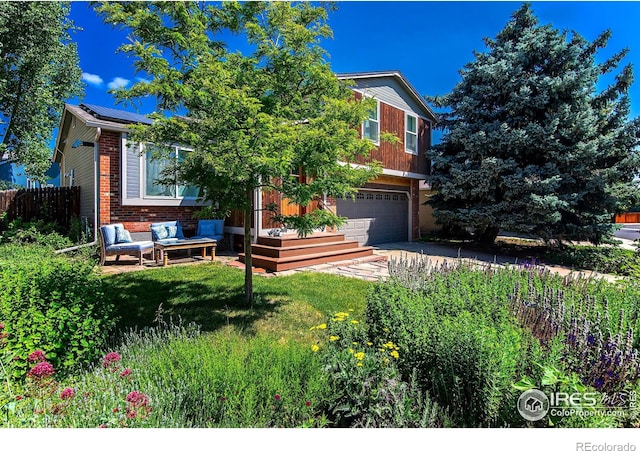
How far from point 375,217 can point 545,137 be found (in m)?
6.22

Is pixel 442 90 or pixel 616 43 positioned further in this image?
pixel 442 90

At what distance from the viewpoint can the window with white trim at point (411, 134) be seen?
13405 mm

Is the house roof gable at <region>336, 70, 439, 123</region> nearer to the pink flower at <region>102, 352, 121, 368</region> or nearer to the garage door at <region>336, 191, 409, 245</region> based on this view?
the garage door at <region>336, 191, 409, 245</region>

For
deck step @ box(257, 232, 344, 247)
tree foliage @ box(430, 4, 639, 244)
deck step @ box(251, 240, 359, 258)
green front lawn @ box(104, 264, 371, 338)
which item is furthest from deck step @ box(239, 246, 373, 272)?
tree foliage @ box(430, 4, 639, 244)

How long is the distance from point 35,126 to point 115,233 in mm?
16037

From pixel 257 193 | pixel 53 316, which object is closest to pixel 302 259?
pixel 257 193

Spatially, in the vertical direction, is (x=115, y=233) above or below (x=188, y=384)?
above

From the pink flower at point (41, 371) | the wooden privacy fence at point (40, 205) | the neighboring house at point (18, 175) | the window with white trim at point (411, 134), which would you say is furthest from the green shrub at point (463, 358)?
the neighboring house at point (18, 175)

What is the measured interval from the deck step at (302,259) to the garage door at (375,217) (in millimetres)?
2410

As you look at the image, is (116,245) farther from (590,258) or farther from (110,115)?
(590,258)

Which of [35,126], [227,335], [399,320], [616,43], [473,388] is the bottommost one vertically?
[227,335]
